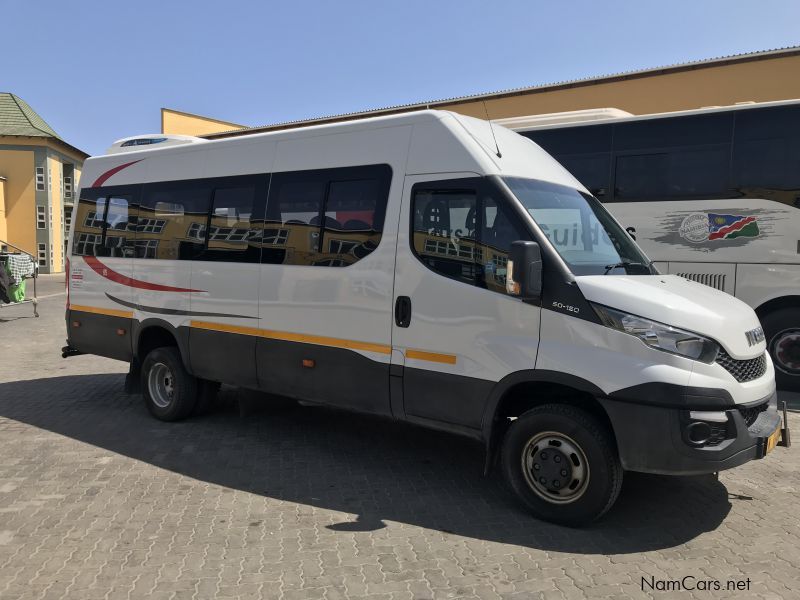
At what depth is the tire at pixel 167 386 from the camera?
22.2 ft

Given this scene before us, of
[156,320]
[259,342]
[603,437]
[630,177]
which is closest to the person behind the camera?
[603,437]

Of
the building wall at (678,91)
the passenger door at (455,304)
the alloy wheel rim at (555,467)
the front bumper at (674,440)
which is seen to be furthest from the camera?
the building wall at (678,91)

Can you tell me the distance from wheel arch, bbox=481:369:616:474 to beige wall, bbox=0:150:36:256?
46.2m

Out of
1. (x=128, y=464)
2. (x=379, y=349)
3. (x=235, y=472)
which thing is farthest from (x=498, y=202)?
(x=128, y=464)

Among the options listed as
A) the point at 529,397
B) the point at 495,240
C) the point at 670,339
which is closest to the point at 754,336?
the point at 670,339

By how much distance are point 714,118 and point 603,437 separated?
6.63 m

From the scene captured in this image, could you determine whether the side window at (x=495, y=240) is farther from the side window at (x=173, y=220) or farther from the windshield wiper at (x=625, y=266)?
the side window at (x=173, y=220)

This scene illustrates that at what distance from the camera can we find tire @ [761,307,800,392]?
27.4 feet

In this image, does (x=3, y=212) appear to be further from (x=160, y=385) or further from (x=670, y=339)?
(x=670, y=339)

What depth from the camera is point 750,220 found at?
8.48m

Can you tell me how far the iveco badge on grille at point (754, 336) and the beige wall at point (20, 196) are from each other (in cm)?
4727

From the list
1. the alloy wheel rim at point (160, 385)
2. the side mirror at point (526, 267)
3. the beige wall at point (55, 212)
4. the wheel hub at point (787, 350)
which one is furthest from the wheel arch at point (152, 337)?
the beige wall at point (55, 212)

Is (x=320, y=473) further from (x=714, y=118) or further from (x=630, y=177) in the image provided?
(x=714, y=118)

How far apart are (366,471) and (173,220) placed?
3.44 metres
